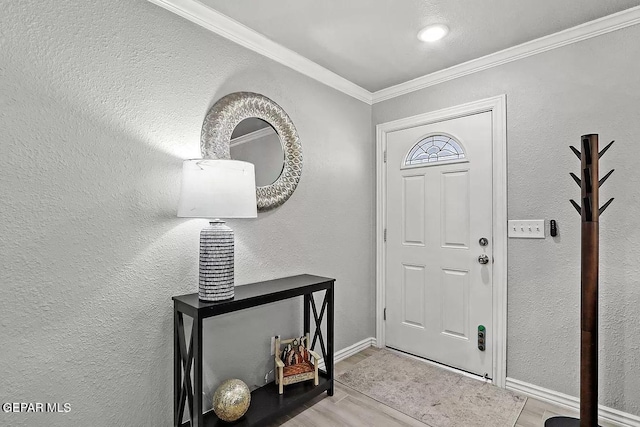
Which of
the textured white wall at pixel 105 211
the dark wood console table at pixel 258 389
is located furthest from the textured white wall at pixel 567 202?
the textured white wall at pixel 105 211

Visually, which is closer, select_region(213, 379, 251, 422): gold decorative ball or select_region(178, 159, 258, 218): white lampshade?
select_region(178, 159, 258, 218): white lampshade

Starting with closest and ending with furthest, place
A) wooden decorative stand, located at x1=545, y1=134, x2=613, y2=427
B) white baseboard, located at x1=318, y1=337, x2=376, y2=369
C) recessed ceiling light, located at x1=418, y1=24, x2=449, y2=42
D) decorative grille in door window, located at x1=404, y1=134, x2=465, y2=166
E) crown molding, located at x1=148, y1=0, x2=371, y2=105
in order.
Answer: wooden decorative stand, located at x1=545, y1=134, x2=613, y2=427
crown molding, located at x1=148, y1=0, x2=371, y2=105
recessed ceiling light, located at x1=418, y1=24, x2=449, y2=42
decorative grille in door window, located at x1=404, y1=134, x2=465, y2=166
white baseboard, located at x1=318, y1=337, x2=376, y2=369

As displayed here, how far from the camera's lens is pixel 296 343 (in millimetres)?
2201

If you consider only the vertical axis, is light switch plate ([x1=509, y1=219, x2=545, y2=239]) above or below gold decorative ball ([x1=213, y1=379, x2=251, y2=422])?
above

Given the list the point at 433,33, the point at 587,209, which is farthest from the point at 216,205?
the point at 587,209

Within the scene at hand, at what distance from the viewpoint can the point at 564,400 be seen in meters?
2.04

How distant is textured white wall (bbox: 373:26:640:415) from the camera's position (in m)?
1.86

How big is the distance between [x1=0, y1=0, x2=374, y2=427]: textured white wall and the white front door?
4.09 ft

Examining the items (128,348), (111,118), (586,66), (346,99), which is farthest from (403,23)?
(128,348)

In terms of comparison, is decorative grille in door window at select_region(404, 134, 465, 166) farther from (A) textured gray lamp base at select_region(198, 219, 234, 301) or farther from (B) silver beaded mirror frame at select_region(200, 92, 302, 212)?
(A) textured gray lamp base at select_region(198, 219, 234, 301)

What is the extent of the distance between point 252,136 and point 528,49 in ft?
6.22

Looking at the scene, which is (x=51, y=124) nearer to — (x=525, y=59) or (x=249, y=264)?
(x=249, y=264)

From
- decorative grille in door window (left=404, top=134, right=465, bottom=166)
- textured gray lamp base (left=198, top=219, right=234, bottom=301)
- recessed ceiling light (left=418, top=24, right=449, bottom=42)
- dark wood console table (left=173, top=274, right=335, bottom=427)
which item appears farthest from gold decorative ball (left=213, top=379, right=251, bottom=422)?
recessed ceiling light (left=418, top=24, right=449, bottom=42)

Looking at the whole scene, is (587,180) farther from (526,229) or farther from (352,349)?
(352,349)
